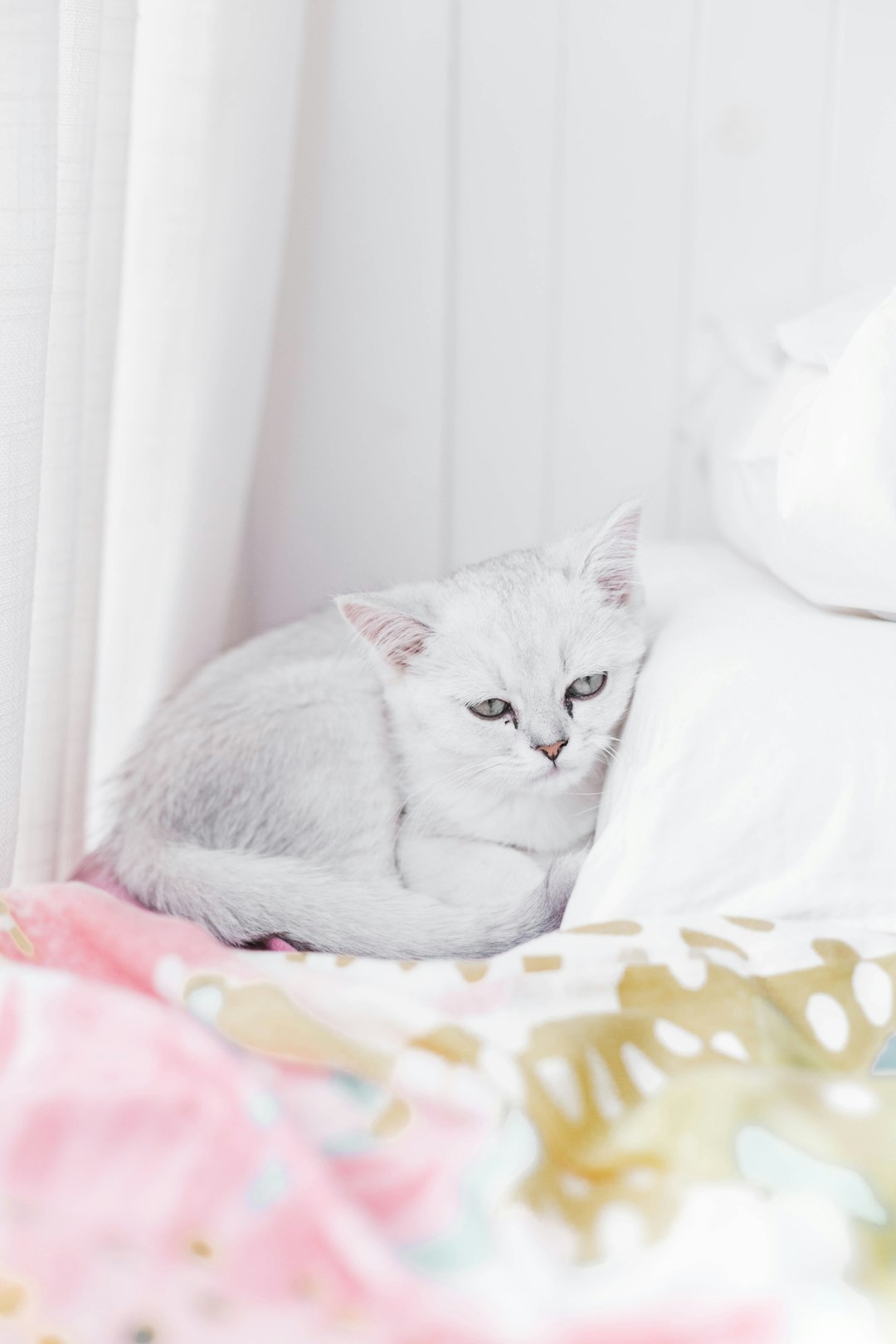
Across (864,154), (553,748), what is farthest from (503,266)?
(553,748)

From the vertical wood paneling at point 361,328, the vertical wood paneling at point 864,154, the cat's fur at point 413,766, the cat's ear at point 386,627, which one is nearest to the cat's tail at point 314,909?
the cat's fur at point 413,766

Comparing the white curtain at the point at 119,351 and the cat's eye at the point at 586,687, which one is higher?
the white curtain at the point at 119,351

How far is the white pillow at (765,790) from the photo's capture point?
87cm

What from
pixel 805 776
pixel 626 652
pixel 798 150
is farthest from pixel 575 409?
pixel 805 776

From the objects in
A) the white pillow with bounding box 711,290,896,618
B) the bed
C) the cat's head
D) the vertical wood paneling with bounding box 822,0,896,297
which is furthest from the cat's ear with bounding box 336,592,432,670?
the vertical wood paneling with bounding box 822,0,896,297

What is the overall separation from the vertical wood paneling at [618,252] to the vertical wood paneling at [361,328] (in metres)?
0.20

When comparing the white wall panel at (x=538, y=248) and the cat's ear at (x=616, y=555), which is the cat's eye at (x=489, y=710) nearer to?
the cat's ear at (x=616, y=555)

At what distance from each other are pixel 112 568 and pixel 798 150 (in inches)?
46.6

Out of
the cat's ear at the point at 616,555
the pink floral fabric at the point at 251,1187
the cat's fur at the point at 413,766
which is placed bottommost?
the pink floral fabric at the point at 251,1187

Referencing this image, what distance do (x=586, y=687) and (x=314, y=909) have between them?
1.23ft

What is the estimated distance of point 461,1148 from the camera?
1.97ft

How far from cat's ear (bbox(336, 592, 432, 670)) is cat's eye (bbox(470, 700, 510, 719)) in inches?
3.5

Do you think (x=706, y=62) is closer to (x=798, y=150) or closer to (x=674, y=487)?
(x=798, y=150)

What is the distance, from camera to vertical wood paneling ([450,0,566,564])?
1.52 meters
